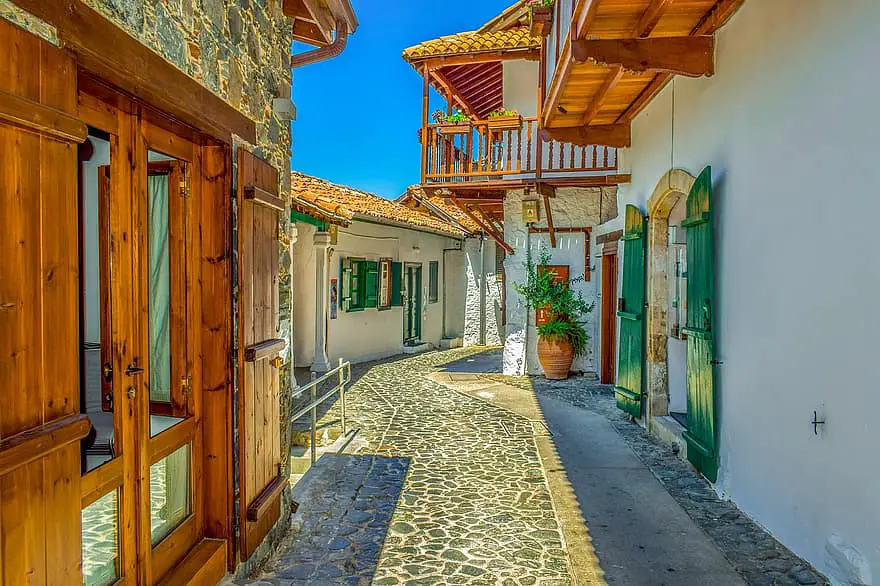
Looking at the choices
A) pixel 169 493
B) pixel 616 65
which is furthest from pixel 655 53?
pixel 169 493

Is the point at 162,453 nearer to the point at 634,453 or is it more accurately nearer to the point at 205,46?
the point at 205,46

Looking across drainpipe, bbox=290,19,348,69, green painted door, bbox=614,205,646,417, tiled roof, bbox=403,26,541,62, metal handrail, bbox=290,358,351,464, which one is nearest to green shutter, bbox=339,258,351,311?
tiled roof, bbox=403,26,541,62

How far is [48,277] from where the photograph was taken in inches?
69.1

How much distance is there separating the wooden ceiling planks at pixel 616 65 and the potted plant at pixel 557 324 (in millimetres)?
3312

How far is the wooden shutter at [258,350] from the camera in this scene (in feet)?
10.5

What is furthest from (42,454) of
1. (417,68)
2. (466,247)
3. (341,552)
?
(466,247)

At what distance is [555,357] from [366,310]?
173 inches

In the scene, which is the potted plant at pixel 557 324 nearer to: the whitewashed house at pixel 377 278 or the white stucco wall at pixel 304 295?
the whitewashed house at pixel 377 278

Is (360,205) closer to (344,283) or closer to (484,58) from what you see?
(344,283)

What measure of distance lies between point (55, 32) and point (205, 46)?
117 cm

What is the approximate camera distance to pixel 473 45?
923 centimetres

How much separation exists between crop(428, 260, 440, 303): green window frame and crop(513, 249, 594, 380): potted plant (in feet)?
19.6

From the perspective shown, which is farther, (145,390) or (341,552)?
(341,552)

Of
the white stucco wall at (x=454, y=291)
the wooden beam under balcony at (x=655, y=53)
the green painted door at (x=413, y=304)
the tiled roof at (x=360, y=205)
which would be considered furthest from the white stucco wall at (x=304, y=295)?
the wooden beam under balcony at (x=655, y=53)
